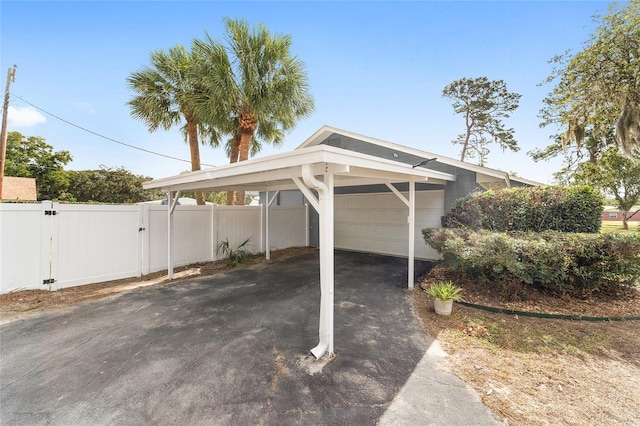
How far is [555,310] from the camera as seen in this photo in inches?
167

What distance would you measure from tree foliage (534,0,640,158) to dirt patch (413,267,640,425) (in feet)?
18.0

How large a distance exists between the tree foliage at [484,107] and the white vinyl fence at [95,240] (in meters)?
17.6

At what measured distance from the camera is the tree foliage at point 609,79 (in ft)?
22.4

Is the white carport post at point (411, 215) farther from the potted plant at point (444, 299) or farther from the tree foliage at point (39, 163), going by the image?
the tree foliage at point (39, 163)

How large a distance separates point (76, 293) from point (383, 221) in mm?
8611

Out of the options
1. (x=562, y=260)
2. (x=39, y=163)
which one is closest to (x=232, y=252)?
(x=562, y=260)

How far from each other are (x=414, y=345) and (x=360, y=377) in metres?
1.04

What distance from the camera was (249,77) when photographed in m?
7.83

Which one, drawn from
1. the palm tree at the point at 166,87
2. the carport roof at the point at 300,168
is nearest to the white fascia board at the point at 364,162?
the carport roof at the point at 300,168

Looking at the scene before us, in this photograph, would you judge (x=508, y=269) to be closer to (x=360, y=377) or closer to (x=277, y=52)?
(x=360, y=377)

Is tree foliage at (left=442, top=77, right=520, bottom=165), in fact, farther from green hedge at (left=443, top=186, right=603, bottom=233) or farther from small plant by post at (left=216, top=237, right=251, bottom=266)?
small plant by post at (left=216, top=237, right=251, bottom=266)

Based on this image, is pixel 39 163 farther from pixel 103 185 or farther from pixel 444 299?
pixel 444 299

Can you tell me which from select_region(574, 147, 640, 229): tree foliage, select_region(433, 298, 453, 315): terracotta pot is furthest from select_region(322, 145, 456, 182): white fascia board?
select_region(574, 147, 640, 229): tree foliage

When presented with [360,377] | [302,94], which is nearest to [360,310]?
[360,377]
